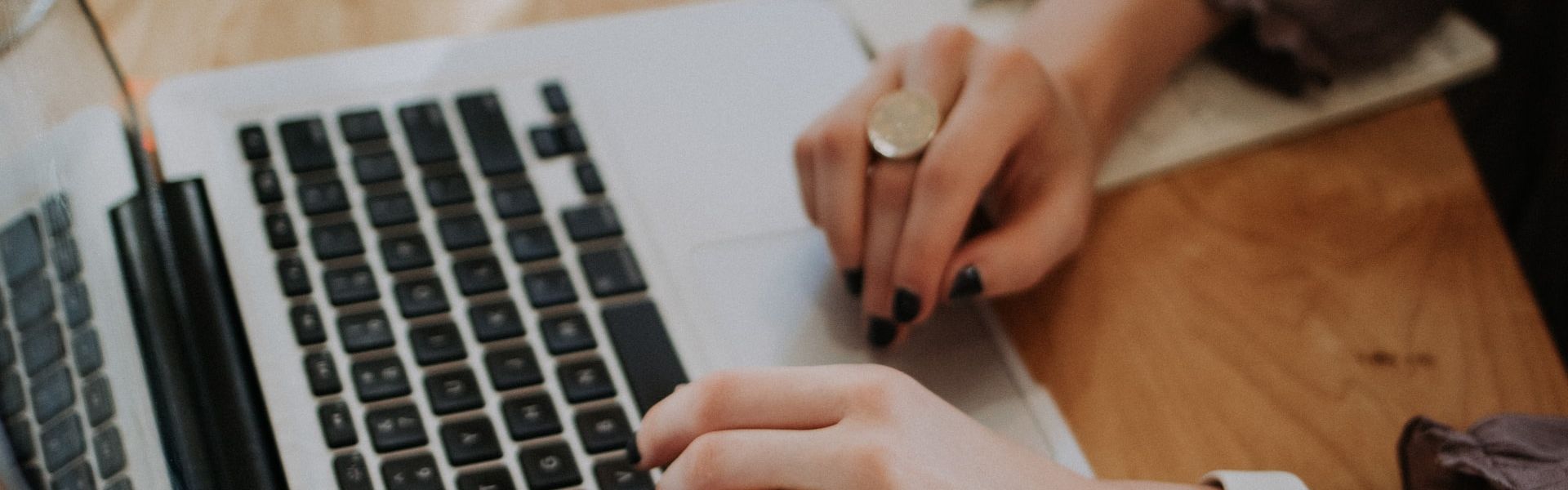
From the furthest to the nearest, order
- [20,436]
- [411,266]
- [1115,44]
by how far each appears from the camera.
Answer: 1. [1115,44]
2. [411,266]
3. [20,436]

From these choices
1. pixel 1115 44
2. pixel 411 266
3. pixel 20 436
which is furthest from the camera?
pixel 1115 44

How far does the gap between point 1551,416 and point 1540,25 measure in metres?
0.43

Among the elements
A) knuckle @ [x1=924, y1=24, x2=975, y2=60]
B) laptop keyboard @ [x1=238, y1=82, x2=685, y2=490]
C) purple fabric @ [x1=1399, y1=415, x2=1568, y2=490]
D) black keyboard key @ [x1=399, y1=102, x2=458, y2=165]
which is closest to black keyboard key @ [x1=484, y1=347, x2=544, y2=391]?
laptop keyboard @ [x1=238, y1=82, x2=685, y2=490]

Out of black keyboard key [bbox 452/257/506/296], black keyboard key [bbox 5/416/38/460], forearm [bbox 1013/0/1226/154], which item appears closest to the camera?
→ black keyboard key [bbox 5/416/38/460]

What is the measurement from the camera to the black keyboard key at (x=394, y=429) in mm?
420

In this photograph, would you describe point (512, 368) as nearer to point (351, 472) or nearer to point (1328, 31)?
point (351, 472)

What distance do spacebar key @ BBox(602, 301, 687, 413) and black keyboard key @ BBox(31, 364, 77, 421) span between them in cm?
18

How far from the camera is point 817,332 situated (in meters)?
0.50

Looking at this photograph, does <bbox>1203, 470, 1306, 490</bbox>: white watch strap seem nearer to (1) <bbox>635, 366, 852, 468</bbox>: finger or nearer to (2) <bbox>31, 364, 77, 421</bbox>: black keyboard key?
(1) <bbox>635, 366, 852, 468</bbox>: finger

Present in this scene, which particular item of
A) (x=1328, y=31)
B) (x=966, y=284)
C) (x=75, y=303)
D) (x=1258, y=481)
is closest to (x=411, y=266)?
(x=75, y=303)

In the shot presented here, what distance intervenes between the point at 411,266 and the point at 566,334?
67 mm

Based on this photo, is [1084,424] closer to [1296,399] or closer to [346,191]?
[1296,399]

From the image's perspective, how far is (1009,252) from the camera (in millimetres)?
501

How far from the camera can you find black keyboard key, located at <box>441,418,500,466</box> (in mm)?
421
